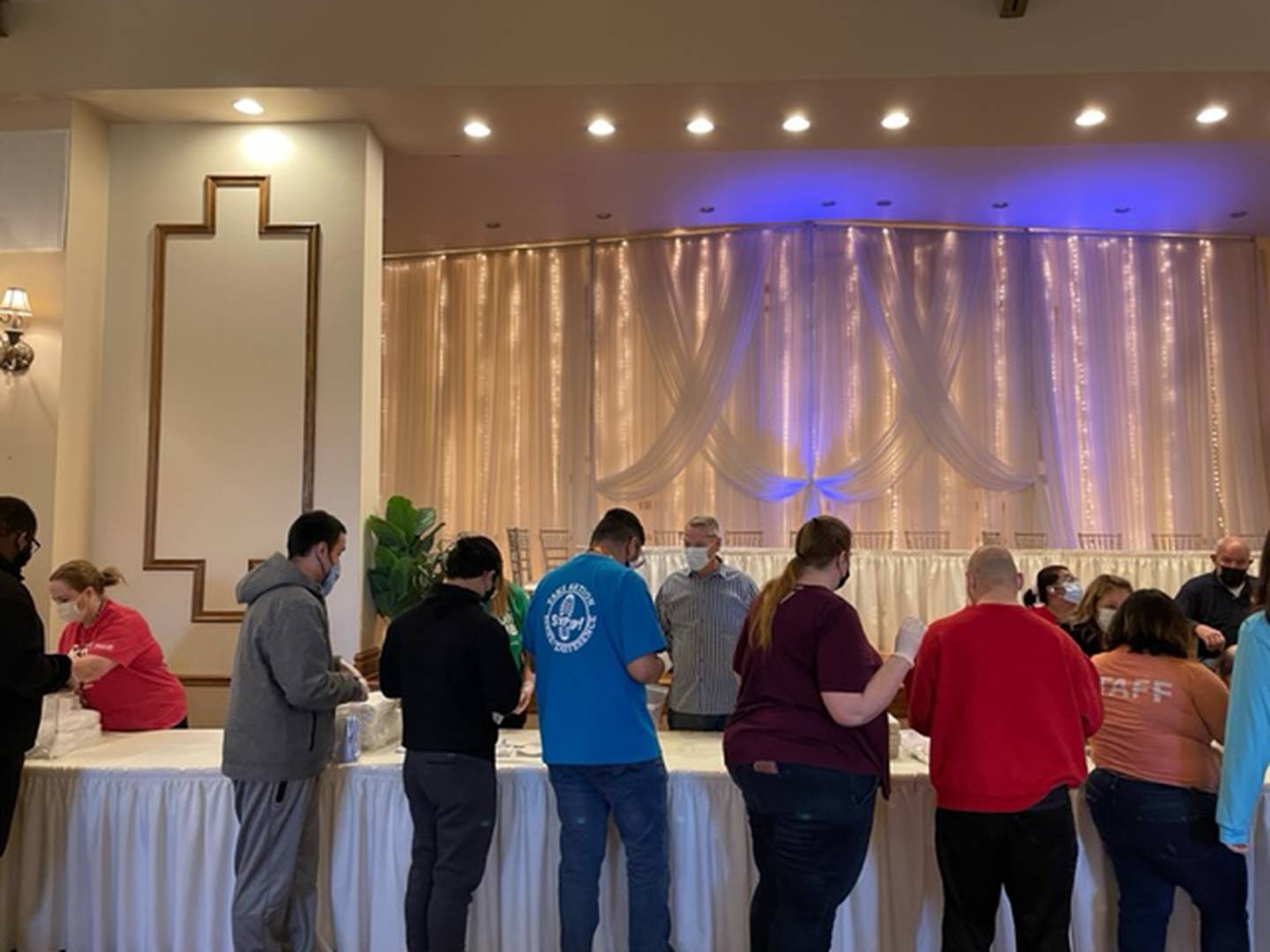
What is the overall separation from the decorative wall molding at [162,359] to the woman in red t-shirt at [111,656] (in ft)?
3.56

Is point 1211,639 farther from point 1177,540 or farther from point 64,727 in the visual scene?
point 1177,540

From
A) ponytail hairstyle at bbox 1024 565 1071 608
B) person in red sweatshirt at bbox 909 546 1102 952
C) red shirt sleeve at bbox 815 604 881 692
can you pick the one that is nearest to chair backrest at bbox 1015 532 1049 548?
ponytail hairstyle at bbox 1024 565 1071 608

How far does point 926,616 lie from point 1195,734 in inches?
197

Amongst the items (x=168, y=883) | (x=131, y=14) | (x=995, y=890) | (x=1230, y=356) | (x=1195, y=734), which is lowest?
(x=168, y=883)

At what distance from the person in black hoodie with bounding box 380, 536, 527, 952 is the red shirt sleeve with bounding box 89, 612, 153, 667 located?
1.48m

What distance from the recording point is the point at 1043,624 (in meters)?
2.29

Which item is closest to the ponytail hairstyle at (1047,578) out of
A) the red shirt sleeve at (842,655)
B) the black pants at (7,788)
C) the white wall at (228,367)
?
the red shirt sleeve at (842,655)

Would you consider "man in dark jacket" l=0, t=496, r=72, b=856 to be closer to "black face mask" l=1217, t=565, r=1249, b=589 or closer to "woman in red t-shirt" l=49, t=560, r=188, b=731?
"woman in red t-shirt" l=49, t=560, r=188, b=731

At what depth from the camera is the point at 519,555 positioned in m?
7.76

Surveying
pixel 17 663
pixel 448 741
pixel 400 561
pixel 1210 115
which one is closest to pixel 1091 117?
pixel 1210 115

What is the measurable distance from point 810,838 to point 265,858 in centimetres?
154

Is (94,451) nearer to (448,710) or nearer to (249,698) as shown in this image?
(249,698)

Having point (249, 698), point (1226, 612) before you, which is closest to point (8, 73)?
point (249, 698)

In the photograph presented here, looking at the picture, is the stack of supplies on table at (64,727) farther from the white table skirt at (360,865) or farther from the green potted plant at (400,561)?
the green potted plant at (400,561)
